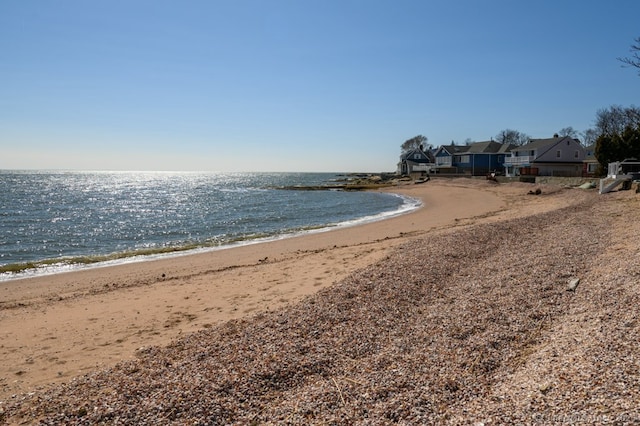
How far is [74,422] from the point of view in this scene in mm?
4828

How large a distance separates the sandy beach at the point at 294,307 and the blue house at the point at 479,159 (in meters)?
63.8

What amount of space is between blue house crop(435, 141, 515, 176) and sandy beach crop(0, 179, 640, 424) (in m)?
63.8

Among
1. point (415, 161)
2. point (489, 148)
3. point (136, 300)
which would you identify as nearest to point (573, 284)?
point (136, 300)

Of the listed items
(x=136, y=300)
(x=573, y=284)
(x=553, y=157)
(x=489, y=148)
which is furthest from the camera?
(x=489, y=148)

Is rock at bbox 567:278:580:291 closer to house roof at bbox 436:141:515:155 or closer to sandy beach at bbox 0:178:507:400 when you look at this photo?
sandy beach at bbox 0:178:507:400

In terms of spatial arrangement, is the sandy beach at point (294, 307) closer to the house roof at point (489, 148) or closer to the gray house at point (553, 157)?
the gray house at point (553, 157)

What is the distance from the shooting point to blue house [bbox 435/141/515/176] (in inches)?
3095

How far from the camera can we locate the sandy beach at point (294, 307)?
5.37 meters

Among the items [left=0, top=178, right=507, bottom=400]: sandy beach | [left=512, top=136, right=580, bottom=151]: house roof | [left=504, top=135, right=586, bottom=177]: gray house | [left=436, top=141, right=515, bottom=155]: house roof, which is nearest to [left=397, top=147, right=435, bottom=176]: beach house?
[left=436, top=141, right=515, bottom=155]: house roof

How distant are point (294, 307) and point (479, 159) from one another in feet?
260

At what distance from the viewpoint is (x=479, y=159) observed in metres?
80.4

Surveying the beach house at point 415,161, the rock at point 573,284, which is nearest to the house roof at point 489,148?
the beach house at point 415,161

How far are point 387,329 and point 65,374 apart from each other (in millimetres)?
5380

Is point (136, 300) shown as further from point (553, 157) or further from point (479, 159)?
point (479, 159)
